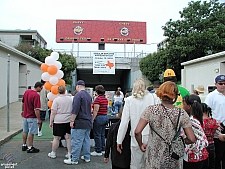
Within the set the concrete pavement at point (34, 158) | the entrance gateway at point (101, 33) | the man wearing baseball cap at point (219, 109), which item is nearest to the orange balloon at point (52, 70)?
the concrete pavement at point (34, 158)

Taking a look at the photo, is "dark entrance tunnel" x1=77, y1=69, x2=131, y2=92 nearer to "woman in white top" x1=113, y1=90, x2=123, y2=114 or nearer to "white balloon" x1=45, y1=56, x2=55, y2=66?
"woman in white top" x1=113, y1=90, x2=123, y2=114

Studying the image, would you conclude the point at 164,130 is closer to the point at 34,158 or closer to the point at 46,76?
the point at 34,158

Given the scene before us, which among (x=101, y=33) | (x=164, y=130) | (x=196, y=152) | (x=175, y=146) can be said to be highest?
(x=101, y=33)

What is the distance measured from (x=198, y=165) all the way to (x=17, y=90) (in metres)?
16.5

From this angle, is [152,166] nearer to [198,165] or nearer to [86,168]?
[198,165]

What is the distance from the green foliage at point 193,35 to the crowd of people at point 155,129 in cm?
1699

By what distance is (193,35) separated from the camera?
66.4 ft

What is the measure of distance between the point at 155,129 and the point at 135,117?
2.38ft

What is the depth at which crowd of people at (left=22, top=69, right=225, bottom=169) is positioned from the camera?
269 cm

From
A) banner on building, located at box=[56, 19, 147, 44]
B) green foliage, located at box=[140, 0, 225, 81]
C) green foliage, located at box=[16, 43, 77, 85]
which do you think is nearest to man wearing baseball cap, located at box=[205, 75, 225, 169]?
green foliage, located at box=[140, 0, 225, 81]

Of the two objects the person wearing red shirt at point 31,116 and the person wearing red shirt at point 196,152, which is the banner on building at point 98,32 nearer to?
the person wearing red shirt at point 31,116

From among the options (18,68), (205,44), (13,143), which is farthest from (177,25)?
(13,143)

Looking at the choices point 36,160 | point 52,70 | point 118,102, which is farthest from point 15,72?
point 36,160

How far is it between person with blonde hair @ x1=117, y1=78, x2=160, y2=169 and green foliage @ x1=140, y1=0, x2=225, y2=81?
18080 millimetres
